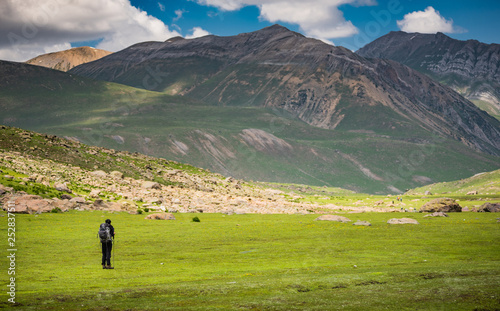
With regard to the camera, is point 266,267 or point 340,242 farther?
point 340,242

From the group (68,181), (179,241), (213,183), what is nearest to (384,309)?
(179,241)

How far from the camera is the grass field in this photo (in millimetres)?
15977

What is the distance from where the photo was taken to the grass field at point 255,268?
1598cm

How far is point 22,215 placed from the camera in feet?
130

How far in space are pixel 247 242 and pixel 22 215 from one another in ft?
64.6

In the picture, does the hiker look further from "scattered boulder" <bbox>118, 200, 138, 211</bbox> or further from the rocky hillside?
"scattered boulder" <bbox>118, 200, 138, 211</bbox>

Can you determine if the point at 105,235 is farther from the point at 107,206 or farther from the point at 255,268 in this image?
the point at 107,206

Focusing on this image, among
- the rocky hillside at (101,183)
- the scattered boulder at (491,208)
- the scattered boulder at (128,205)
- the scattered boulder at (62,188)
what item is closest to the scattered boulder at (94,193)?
the rocky hillside at (101,183)

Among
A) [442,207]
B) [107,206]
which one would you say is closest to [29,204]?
[107,206]

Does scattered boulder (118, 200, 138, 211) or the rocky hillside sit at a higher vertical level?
the rocky hillside

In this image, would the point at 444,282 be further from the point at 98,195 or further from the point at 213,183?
the point at 213,183

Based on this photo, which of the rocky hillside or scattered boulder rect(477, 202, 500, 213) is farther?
scattered boulder rect(477, 202, 500, 213)

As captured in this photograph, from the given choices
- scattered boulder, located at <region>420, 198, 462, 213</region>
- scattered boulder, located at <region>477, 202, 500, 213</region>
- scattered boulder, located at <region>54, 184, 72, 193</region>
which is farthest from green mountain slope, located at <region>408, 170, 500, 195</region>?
scattered boulder, located at <region>54, 184, 72, 193</region>

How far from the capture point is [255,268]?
23234 millimetres
